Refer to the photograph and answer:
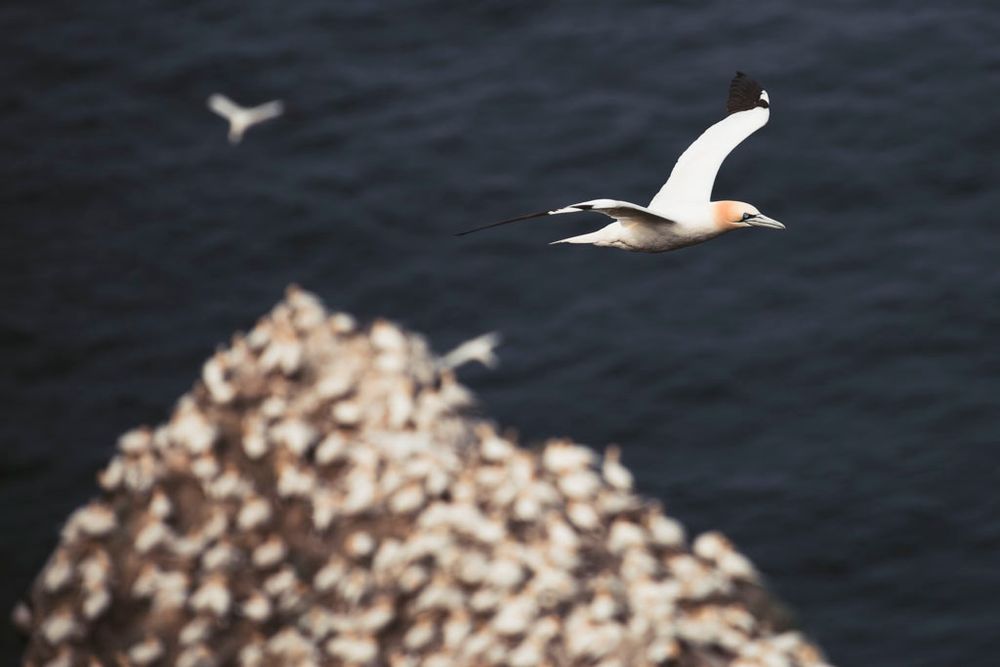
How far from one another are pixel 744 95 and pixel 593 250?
1267cm

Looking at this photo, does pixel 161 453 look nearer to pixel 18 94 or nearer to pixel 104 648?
pixel 104 648

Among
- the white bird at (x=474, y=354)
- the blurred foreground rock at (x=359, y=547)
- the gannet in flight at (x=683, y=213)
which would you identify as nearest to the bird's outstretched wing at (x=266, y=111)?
the white bird at (x=474, y=354)

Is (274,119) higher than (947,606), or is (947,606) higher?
(274,119)

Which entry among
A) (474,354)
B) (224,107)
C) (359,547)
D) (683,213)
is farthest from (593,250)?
(683,213)

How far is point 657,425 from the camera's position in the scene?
22625mm

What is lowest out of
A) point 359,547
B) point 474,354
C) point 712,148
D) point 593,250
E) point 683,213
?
point 359,547

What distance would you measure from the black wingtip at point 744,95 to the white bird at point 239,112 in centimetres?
1570

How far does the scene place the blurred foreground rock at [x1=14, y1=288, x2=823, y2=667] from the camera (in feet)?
53.6

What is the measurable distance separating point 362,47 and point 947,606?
15.2 meters

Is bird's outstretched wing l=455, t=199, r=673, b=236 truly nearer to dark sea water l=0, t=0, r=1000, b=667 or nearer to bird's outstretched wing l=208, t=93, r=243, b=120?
dark sea water l=0, t=0, r=1000, b=667

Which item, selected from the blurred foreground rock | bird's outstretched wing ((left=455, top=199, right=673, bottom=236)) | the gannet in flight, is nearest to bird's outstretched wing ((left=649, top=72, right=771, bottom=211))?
the gannet in flight

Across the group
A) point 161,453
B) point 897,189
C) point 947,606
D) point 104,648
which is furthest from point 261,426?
point 897,189

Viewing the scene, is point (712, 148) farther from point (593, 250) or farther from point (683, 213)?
point (593, 250)

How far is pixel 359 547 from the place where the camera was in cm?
1762
